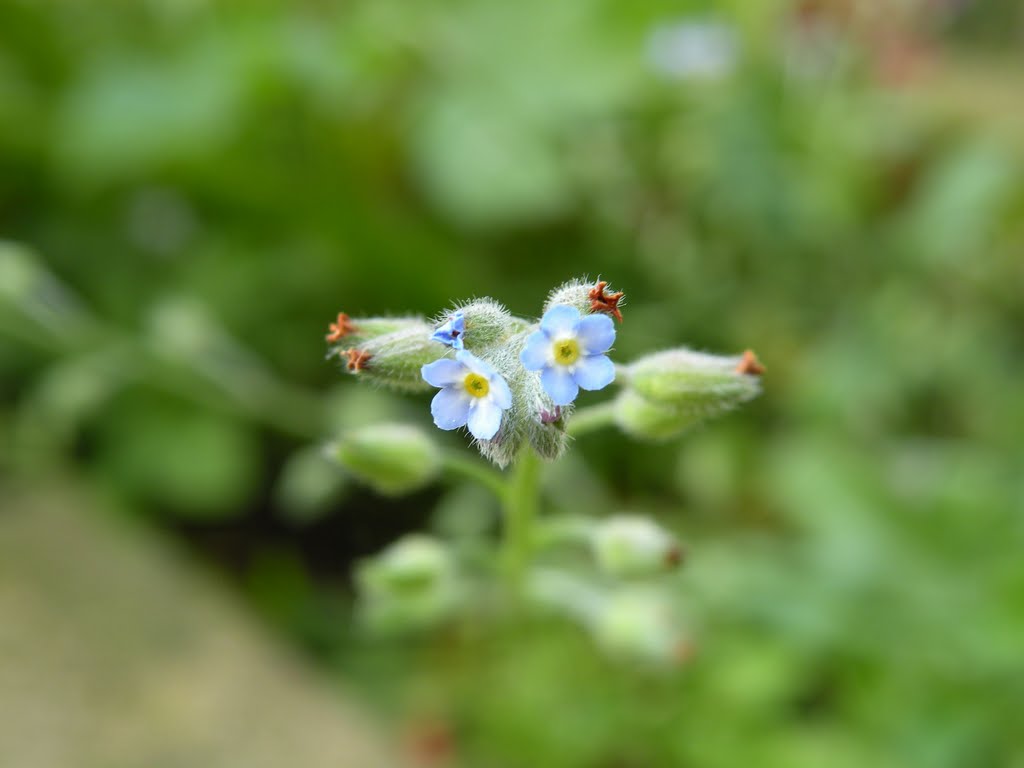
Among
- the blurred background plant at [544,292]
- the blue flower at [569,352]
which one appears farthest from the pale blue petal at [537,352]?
the blurred background plant at [544,292]

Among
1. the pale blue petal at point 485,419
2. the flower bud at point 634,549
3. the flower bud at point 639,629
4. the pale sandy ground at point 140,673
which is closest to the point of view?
the pale blue petal at point 485,419

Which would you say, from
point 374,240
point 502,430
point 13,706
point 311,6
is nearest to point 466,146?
point 374,240

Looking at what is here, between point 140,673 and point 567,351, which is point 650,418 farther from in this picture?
point 140,673

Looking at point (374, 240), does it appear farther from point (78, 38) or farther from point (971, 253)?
point (971, 253)

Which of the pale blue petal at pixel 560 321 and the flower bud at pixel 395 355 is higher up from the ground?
the flower bud at pixel 395 355

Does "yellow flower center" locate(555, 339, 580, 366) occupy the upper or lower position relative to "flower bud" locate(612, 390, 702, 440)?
lower

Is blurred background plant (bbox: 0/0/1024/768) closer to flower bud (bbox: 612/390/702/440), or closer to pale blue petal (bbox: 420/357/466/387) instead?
flower bud (bbox: 612/390/702/440)

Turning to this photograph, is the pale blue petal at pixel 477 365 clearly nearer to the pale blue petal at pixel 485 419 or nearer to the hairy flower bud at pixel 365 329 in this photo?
the pale blue petal at pixel 485 419

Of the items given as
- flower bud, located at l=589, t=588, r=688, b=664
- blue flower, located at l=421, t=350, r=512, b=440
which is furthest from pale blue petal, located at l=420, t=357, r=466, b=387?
flower bud, located at l=589, t=588, r=688, b=664
